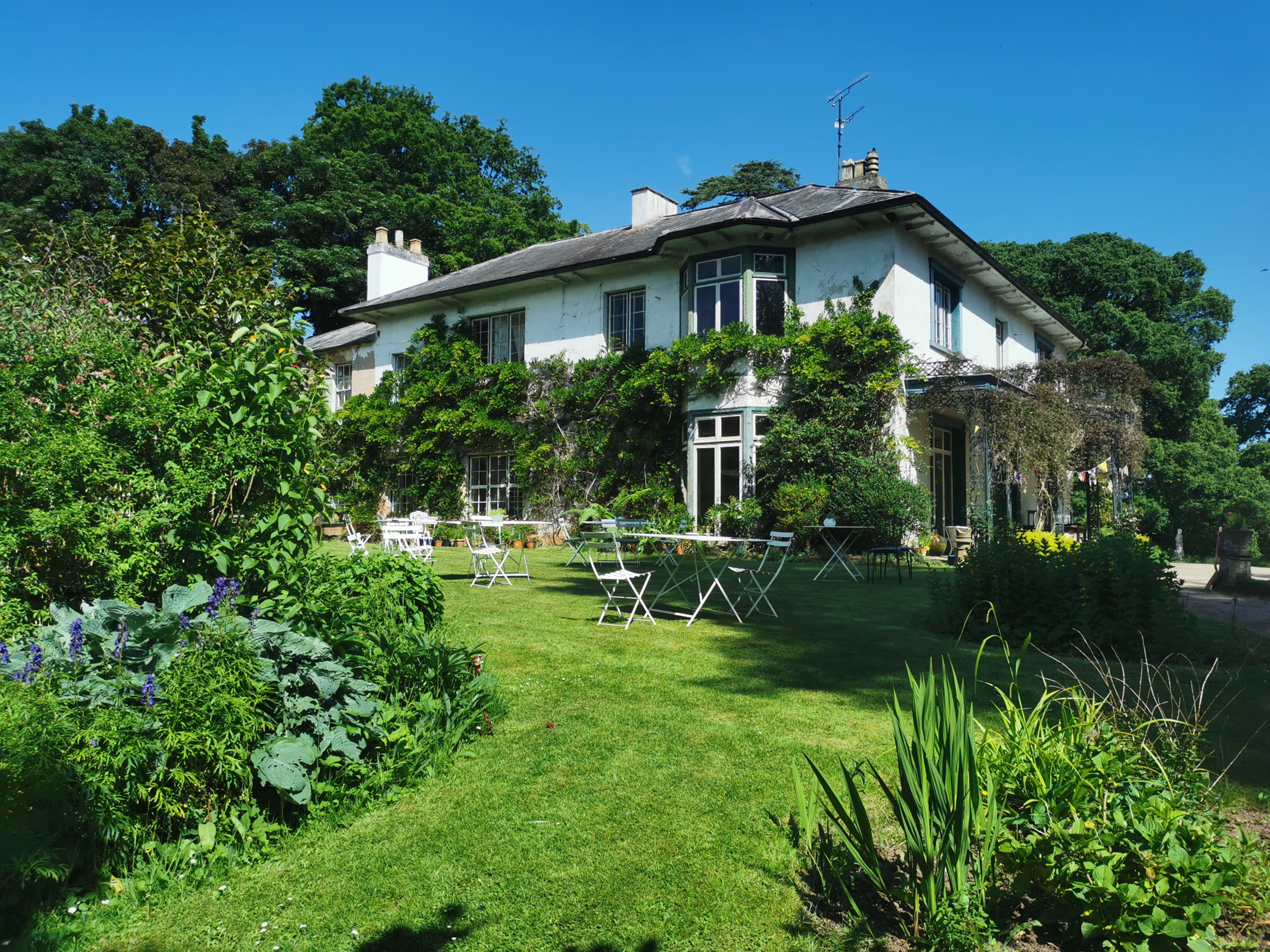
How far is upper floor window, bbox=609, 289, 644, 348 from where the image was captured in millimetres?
18234

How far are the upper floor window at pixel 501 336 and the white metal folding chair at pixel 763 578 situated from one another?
34.7 feet

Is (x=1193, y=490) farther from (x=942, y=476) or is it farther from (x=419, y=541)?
(x=419, y=541)

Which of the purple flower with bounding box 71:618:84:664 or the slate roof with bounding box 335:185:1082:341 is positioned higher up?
the slate roof with bounding box 335:185:1082:341

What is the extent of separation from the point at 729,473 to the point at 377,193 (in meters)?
27.8

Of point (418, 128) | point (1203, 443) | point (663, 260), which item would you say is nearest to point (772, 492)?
point (663, 260)

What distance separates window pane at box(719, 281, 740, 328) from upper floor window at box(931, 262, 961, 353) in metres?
4.06

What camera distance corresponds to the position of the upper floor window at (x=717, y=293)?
53.6 ft

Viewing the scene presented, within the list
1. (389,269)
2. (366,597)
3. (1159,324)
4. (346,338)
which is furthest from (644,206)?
(1159,324)

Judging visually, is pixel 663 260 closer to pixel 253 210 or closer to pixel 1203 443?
pixel 1203 443

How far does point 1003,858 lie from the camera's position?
2.54 metres

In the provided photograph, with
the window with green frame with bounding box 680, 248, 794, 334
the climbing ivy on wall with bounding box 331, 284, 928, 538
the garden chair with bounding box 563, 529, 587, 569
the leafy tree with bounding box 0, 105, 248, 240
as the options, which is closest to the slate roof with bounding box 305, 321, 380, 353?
the climbing ivy on wall with bounding box 331, 284, 928, 538

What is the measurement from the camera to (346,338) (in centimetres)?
2600

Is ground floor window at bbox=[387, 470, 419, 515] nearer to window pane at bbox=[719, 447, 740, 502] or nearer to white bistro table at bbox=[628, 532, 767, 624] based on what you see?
white bistro table at bbox=[628, 532, 767, 624]

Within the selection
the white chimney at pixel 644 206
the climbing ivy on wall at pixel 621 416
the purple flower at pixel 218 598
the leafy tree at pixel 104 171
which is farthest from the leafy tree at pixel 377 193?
the purple flower at pixel 218 598
